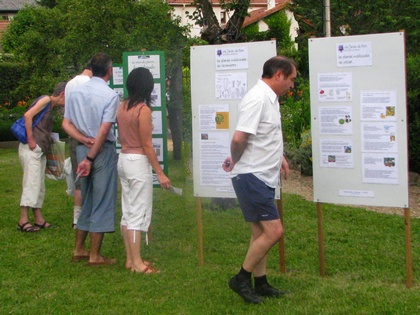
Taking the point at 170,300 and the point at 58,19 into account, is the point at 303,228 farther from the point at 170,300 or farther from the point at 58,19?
the point at 58,19

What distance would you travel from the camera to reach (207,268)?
670 cm

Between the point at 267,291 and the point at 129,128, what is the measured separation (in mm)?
1892

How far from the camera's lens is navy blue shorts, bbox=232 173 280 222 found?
534 centimetres

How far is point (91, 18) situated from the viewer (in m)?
13.7

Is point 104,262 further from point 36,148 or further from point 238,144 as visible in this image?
point 238,144

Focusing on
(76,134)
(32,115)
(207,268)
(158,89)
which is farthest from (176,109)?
(207,268)

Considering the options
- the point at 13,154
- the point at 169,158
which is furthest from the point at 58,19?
the point at 169,158

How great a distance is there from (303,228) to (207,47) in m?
2.76

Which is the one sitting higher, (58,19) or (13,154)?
(58,19)

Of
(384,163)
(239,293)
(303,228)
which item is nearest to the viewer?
(239,293)

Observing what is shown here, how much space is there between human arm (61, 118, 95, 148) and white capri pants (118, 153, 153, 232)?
1.17ft

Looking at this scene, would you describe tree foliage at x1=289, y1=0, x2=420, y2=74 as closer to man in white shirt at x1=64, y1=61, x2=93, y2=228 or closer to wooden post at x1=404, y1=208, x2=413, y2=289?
man in white shirt at x1=64, y1=61, x2=93, y2=228

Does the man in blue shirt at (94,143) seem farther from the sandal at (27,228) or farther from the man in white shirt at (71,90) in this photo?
the sandal at (27,228)

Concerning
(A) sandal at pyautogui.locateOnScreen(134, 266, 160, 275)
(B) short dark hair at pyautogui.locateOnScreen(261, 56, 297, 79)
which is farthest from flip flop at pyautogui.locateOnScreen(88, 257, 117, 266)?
(B) short dark hair at pyautogui.locateOnScreen(261, 56, 297, 79)
